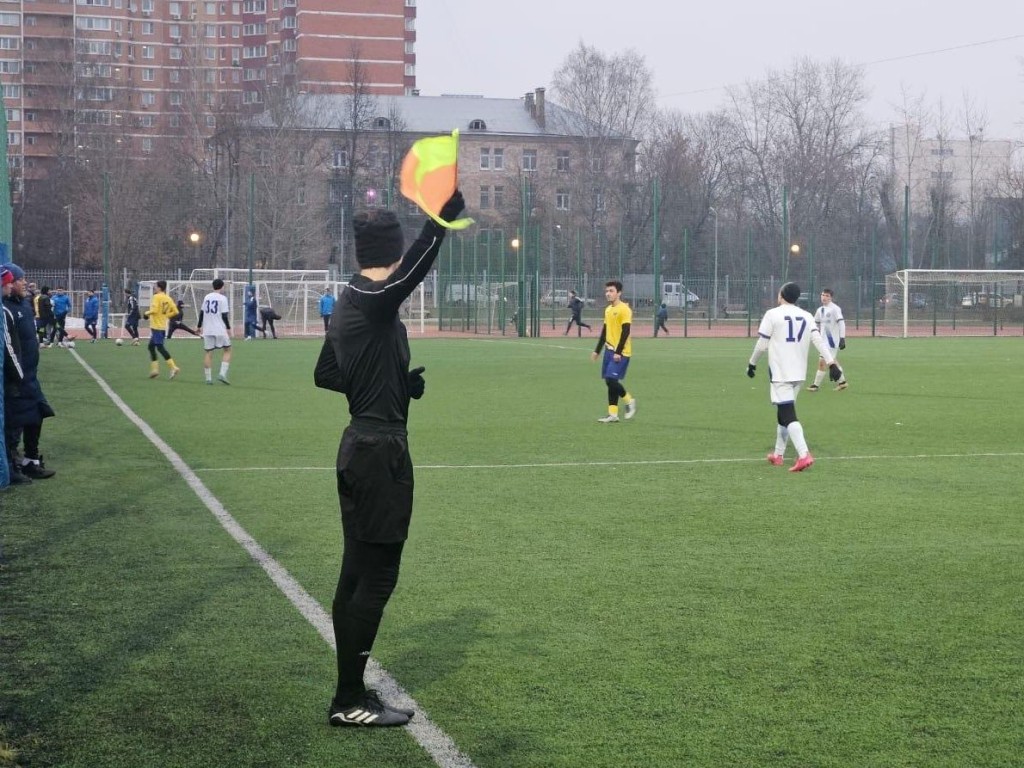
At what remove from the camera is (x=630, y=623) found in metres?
6.82

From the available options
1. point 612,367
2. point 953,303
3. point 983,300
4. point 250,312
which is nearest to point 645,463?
point 612,367

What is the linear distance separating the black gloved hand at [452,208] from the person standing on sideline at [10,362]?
791 centimetres

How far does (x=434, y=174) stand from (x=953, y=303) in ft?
179

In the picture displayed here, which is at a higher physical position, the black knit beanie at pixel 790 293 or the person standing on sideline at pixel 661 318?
the black knit beanie at pixel 790 293

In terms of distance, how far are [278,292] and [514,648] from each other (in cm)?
4997

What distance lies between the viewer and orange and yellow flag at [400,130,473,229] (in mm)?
4805

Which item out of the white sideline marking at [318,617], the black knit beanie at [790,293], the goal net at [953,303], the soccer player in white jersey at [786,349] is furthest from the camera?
the goal net at [953,303]

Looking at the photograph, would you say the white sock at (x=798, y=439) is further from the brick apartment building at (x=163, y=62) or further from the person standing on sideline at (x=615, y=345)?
the brick apartment building at (x=163, y=62)

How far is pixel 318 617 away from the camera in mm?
6969

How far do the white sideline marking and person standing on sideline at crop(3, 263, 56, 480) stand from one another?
1375 millimetres

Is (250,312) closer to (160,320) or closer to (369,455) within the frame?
(160,320)

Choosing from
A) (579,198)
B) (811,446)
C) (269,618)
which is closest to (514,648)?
(269,618)

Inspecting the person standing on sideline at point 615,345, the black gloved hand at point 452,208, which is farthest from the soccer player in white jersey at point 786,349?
the black gloved hand at point 452,208

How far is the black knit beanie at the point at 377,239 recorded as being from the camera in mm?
5207
